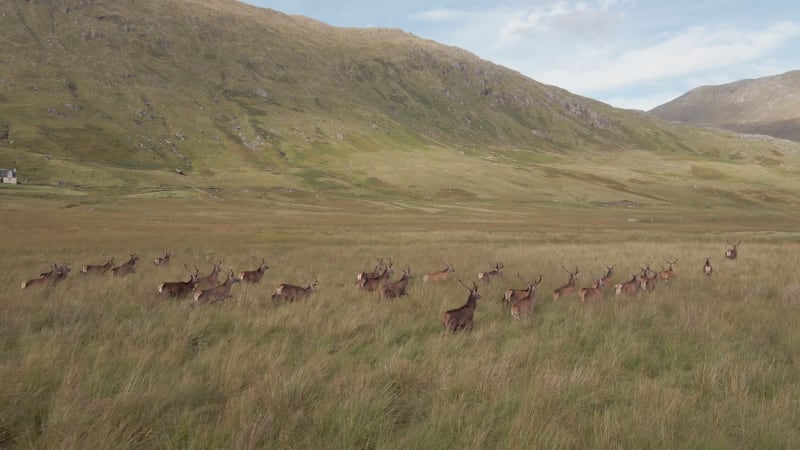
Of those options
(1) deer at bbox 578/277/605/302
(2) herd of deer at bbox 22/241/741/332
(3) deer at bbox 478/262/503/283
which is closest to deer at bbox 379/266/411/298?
(2) herd of deer at bbox 22/241/741/332

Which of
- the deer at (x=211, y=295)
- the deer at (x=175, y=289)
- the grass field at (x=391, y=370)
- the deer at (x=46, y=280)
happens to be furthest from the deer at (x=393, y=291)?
the deer at (x=46, y=280)

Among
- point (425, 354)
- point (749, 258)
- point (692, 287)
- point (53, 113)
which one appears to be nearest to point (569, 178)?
point (749, 258)

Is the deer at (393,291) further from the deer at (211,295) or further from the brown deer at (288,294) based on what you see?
the deer at (211,295)

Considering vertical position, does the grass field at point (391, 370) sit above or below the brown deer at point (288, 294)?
above

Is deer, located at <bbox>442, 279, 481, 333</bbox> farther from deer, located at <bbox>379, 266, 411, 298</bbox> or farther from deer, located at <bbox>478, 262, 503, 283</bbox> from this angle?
deer, located at <bbox>478, 262, 503, 283</bbox>

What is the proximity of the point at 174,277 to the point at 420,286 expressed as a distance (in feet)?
27.9

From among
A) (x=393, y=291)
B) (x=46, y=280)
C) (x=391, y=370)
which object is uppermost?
(x=391, y=370)

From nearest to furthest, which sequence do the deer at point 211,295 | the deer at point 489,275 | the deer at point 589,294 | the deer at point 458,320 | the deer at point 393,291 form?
the deer at point 458,320 < the deer at point 211,295 < the deer at point 589,294 < the deer at point 393,291 < the deer at point 489,275

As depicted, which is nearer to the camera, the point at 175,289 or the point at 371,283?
the point at 175,289

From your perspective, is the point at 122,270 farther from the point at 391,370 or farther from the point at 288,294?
the point at 391,370

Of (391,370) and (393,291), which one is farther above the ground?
(391,370)

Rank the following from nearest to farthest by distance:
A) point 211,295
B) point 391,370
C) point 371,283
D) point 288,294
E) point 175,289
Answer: point 391,370 → point 211,295 → point 175,289 → point 288,294 → point 371,283

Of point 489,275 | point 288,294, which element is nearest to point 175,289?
point 288,294

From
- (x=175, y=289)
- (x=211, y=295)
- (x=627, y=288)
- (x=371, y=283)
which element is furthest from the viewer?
(x=371, y=283)
